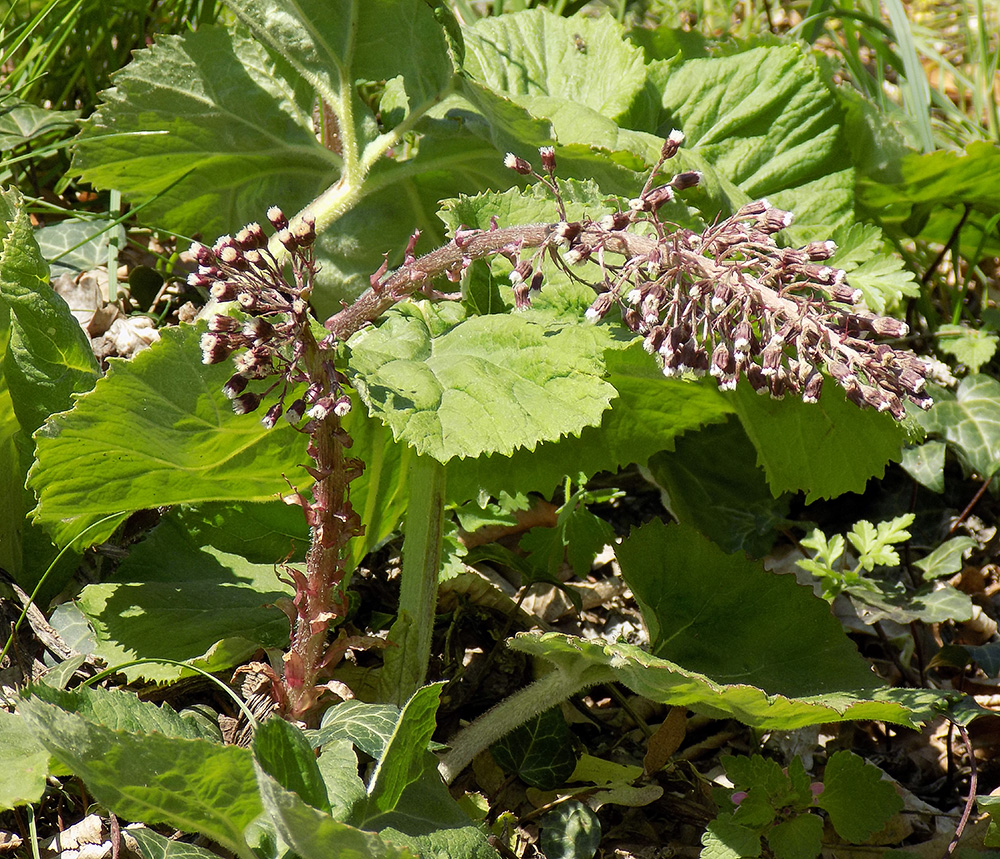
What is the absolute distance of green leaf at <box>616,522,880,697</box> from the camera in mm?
2143

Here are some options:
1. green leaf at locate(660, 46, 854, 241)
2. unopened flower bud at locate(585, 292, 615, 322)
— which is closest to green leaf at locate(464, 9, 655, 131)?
green leaf at locate(660, 46, 854, 241)

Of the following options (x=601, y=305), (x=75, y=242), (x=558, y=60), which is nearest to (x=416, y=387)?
(x=601, y=305)

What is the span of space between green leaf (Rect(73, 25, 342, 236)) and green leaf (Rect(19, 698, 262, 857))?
1712mm

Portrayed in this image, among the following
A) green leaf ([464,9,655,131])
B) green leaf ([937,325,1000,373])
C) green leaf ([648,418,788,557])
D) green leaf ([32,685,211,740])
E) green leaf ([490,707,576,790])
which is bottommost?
green leaf ([490,707,576,790])

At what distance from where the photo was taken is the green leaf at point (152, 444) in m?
1.82

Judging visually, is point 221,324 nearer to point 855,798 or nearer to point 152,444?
point 152,444

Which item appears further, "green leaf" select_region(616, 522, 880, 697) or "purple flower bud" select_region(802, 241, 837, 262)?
"green leaf" select_region(616, 522, 880, 697)

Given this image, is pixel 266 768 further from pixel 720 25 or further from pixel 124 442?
pixel 720 25

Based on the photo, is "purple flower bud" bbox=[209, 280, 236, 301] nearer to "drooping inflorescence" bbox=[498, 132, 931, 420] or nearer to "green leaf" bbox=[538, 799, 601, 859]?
"drooping inflorescence" bbox=[498, 132, 931, 420]

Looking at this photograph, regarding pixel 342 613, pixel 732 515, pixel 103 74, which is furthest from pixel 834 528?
pixel 103 74

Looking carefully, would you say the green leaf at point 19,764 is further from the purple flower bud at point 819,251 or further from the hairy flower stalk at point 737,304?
the purple flower bud at point 819,251

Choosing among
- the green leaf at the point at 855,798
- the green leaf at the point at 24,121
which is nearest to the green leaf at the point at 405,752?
the green leaf at the point at 855,798

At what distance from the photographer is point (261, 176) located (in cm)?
278

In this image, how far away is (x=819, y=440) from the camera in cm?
Result: 230
